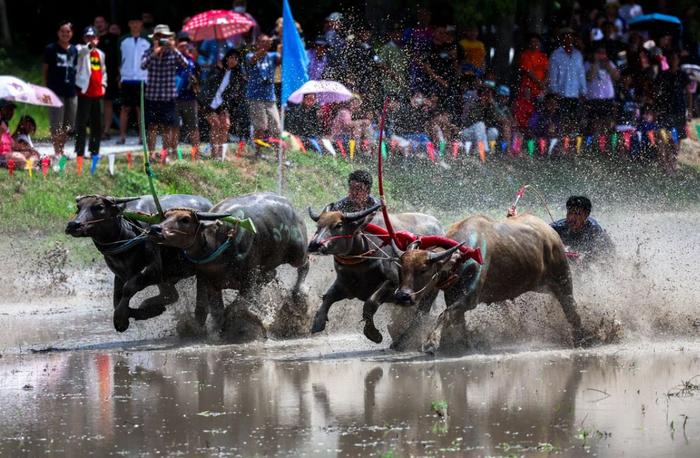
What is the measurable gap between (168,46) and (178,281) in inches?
247

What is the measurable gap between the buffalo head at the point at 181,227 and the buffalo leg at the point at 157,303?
0.82 m

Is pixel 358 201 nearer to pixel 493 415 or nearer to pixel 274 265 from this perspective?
pixel 274 265

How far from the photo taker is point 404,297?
11.1 metres

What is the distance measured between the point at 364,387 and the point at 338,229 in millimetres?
1839

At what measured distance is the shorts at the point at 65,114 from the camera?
64.0 feet

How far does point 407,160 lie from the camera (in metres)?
21.3

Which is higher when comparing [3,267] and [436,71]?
[436,71]

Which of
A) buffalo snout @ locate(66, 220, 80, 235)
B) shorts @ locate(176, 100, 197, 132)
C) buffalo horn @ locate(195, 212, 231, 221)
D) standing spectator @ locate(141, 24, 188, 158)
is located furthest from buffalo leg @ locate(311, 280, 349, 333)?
shorts @ locate(176, 100, 197, 132)

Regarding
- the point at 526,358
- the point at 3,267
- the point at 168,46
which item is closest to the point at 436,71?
the point at 168,46

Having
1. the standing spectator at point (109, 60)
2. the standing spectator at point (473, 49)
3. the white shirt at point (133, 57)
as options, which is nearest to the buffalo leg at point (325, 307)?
Result: the white shirt at point (133, 57)

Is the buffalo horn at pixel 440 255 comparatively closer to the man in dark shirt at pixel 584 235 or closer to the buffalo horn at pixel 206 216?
the buffalo horn at pixel 206 216

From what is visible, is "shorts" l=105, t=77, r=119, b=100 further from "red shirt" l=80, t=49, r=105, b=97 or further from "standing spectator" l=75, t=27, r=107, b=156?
"red shirt" l=80, t=49, r=105, b=97

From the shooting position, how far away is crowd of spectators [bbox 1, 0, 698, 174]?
1941 cm

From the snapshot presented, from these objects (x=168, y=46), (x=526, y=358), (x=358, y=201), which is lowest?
(x=526, y=358)
